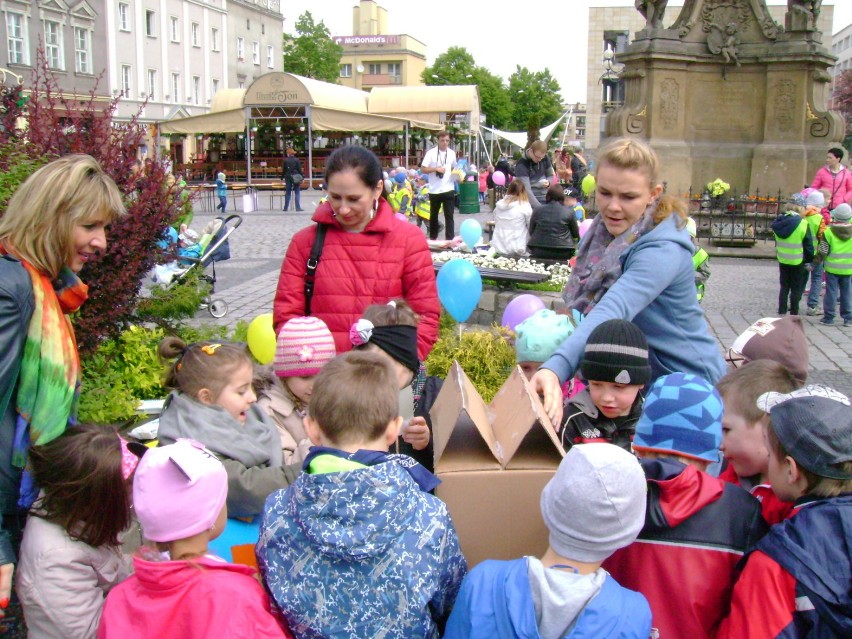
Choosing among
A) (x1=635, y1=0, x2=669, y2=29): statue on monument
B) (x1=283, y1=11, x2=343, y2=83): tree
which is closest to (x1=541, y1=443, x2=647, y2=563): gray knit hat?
(x1=635, y1=0, x2=669, y2=29): statue on monument

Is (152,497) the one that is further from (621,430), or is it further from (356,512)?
(621,430)

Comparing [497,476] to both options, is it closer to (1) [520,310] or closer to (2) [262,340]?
(2) [262,340]

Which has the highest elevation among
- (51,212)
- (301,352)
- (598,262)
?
(51,212)

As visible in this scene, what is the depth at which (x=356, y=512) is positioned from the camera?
199cm

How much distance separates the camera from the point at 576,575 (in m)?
1.91

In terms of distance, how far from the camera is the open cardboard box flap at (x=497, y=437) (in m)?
2.15

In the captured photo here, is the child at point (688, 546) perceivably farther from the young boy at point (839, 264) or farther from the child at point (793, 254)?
the young boy at point (839, 264)

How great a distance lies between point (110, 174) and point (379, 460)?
3588 millimetres

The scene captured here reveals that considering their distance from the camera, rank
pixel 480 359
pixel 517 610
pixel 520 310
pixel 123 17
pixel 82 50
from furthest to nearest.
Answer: pixel 123 17, pixel 82 50, pixel 520 310, pixel 480 359, pixel 517 610

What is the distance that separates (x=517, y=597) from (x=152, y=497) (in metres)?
1.02

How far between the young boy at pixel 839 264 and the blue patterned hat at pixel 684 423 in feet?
27.3

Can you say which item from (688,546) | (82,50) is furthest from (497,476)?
(82,50)

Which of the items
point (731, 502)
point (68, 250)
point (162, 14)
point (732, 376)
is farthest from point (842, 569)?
point (162, 14)

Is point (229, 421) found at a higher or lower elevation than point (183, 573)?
Result: higher
